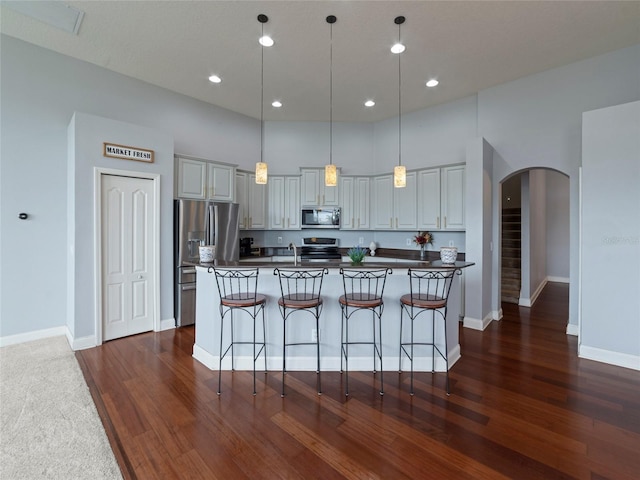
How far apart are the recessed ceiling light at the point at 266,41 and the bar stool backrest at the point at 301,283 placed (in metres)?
2.65

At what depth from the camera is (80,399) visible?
2.51 meters

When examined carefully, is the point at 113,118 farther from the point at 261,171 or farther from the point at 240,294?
the point at 240,294

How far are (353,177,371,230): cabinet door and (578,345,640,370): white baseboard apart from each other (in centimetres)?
361

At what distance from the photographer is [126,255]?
3.89 metres

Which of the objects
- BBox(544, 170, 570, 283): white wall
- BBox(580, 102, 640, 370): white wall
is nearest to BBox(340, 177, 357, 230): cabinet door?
BBox(580, 102, 640, 370): white wall

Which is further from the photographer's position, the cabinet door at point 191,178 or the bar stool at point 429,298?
the cabinet door at point 191,178

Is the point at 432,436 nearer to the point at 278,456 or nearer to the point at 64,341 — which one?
the point at 278,456

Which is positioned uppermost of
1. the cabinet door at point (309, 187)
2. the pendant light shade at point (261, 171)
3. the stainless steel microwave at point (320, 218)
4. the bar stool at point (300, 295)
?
the cabinet door at point (309, 187)

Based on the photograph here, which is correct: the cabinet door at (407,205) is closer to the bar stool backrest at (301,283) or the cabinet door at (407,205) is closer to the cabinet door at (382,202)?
the cabinet door at (382,202)

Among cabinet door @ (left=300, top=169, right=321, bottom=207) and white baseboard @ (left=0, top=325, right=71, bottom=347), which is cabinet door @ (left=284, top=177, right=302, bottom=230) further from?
white baseboard @ (left=0, top=325, right=71, bottom=347)

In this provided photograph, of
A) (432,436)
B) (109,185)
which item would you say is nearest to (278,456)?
(432,436)

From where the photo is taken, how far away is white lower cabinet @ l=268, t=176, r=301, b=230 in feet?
19.0

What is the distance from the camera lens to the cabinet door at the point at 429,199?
504 centimetres

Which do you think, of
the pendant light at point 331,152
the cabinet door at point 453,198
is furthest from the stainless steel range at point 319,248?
the cabinet door at point 453,198
